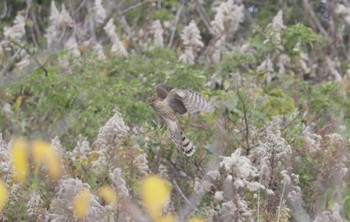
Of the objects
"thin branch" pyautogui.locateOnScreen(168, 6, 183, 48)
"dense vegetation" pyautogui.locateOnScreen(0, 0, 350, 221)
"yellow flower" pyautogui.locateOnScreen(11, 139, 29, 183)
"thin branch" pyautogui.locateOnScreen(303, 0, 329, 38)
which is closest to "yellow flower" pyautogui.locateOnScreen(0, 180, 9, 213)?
"dense vegetation" pyautogui.locateOnScreen(0, 0, 350, 221)

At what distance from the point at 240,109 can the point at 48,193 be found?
53.1 inches

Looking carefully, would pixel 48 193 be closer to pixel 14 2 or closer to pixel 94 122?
pixel 94 122

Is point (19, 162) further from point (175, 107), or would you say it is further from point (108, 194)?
point (175, 107)

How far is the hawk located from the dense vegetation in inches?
5.6

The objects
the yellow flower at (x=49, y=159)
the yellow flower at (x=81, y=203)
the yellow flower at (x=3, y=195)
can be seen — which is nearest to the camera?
the yellow flower at (x=81, y=203)

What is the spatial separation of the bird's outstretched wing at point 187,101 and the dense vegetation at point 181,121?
0.19 m

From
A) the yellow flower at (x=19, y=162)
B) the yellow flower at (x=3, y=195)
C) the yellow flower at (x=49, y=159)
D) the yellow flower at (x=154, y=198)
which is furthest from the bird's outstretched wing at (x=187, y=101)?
the yellow flower at (x=3, y=195)

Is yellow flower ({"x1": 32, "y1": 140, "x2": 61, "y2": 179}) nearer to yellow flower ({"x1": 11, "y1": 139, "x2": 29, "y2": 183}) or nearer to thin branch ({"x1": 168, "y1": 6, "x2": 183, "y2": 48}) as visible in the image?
yellow flower ({"x1": 11, "y1": 139, "x2": 29, "y2": 183})

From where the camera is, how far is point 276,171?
3.87 metres

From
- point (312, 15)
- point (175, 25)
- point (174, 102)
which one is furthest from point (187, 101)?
point (312, 15)

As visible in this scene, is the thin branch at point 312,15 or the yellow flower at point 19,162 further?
the thin branch at point 312,15

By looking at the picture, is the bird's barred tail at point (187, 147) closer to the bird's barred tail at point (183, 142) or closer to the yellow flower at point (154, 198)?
the bird's barred tail at point (183, 142)

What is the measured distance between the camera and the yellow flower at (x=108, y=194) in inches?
129

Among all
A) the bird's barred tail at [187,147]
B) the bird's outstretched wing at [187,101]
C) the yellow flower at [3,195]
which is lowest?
the yellow flower at [3,195]
